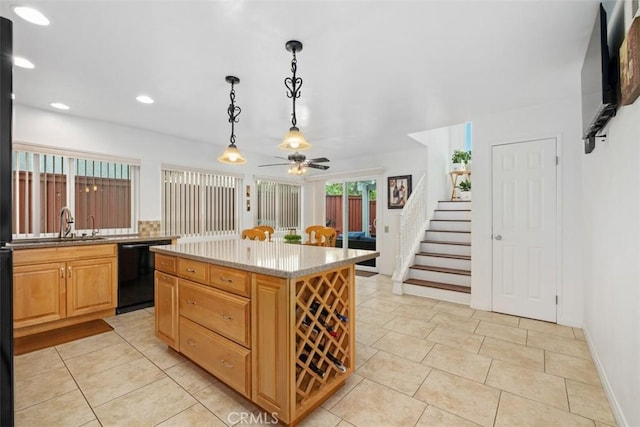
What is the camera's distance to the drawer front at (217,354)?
1.77 m

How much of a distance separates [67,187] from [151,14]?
2985mm

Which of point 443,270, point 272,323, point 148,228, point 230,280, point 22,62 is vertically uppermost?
point 22,62

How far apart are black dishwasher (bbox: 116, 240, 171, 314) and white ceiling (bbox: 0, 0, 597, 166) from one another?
172cm

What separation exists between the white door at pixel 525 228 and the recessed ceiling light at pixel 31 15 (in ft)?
14.4

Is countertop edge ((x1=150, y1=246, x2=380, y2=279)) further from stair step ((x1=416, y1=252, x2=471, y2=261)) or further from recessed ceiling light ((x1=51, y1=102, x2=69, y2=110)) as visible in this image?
stair step ((x1=416, y1=252, x2=471, y2=261))

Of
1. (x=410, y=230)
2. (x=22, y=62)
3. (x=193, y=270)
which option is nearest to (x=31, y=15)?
(x=22, y=62)

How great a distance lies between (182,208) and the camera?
15.5 feet

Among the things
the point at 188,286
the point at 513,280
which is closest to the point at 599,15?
the point at 513,280

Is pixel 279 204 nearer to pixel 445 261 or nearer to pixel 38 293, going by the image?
pixel 445 261

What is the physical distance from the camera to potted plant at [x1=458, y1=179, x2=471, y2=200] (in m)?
5.85

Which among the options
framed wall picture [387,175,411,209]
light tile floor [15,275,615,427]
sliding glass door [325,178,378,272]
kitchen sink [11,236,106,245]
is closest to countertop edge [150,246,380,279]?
light tile floor [15,275,615,427]

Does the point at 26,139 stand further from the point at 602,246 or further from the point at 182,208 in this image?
the point at 602,246

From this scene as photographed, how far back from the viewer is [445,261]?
4.44 metres

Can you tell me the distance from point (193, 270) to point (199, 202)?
3.10 m
